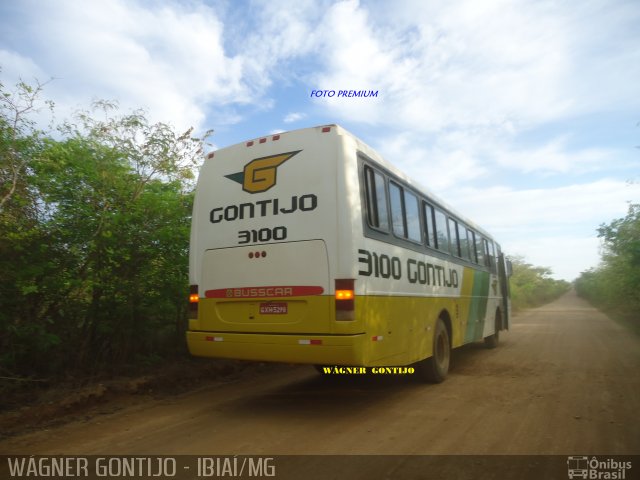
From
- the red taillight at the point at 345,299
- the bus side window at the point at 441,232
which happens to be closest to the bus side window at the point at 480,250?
the bus side window at the point at 441,232

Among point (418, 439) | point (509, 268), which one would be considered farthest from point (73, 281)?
point (509, 268)

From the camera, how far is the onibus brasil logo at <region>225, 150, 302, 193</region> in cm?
533

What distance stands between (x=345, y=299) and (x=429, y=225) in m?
3.08

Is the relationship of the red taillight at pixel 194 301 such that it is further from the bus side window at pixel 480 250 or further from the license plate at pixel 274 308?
the bus side window at pixel 480 250

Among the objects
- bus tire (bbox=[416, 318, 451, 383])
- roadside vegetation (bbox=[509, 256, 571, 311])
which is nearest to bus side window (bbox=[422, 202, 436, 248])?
bus tire (bbox=[416, 318, 451, 383])

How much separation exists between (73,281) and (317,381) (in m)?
4.11

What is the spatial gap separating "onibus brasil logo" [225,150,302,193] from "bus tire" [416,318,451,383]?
142 inches

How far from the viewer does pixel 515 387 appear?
658cm

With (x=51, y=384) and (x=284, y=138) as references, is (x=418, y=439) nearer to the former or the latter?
(x=284, y=138)

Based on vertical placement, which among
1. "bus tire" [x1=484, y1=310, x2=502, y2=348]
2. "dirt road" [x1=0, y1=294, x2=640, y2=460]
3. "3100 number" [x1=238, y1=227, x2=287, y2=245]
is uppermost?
"3100 number" [x1=238, y1=227, x2=287, y2=245]

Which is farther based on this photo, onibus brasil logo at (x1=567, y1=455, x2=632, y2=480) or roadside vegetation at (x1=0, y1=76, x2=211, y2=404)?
roadside vegetation at (x1=0, y1=76, x2=211, y2=404)

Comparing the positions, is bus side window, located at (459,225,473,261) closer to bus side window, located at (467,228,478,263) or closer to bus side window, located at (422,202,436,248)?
bus side window, located at (467,228,478,263)

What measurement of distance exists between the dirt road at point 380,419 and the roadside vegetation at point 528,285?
33.0m

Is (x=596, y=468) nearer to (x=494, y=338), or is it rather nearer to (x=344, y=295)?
(x=344, y=295)
